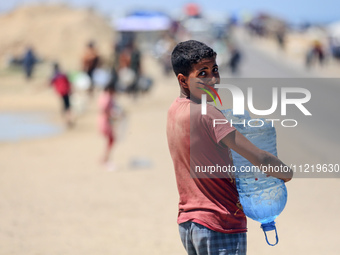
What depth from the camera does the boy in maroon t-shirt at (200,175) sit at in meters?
2.80

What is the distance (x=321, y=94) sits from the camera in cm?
1658

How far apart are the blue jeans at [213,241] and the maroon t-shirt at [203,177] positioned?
0.10 feet

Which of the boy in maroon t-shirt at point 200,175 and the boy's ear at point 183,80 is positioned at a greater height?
the boy's ear at point 183,80

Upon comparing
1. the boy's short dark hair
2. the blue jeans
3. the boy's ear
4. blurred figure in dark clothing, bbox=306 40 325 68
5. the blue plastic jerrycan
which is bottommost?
blurred figure in dark clothing, bbox=306 40 325 68

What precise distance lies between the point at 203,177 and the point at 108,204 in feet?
15.5

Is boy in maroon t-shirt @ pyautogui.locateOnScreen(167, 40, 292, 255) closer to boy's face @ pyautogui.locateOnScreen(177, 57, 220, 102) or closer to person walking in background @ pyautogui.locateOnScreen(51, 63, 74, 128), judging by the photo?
boy's face @ pyautogui.locateOnScreen(177, 57, 220, 102)

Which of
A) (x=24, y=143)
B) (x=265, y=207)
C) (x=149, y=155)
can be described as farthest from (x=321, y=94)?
(x=265, y=207)

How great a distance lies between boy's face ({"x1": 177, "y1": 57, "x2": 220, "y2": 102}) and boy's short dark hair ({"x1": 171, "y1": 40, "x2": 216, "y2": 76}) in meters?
0.02

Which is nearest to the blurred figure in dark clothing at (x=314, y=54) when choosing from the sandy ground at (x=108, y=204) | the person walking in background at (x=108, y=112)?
the sandy ground at (x=108, y=204)

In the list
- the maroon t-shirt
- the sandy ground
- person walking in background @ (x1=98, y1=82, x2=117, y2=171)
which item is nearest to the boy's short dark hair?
the maroon t-shirt

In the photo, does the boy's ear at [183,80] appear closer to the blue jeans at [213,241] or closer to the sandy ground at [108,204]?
the blue jeans at [213,241]

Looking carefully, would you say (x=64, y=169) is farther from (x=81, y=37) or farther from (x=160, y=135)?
(x=81, y=37)

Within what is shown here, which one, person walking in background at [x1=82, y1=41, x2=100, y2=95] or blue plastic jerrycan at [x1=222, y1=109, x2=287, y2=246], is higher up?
blue plastic jerrycan at [x1=222, y1=109, x2=287, y2=246]

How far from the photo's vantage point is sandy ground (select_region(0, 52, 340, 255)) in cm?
577
